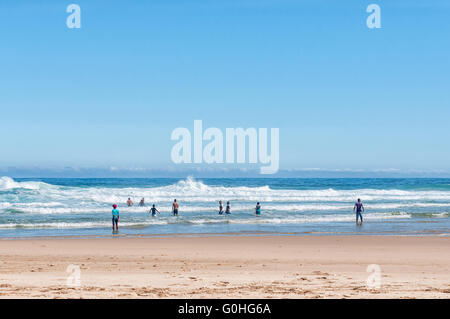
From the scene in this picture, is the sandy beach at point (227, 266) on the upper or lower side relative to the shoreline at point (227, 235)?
upper

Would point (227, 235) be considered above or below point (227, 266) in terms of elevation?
below

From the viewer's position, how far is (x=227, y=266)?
13.6 m

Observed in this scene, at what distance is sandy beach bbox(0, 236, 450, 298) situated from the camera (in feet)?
30.3

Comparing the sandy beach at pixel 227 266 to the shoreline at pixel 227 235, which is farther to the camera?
the shoreline at pixel 227 235

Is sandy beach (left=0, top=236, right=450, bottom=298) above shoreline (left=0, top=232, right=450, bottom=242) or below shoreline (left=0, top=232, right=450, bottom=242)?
above

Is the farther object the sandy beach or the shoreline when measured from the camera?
the shoreline

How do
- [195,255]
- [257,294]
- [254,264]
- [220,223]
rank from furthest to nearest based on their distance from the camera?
[220,223] < [195,255] < [254,264] < [257,294]

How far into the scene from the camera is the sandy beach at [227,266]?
923cm

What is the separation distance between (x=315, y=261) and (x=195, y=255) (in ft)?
12.3
